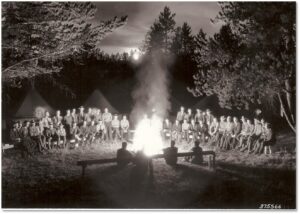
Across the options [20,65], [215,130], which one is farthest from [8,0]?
[215,130]

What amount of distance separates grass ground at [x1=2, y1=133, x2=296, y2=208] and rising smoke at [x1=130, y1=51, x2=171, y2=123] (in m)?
11.7

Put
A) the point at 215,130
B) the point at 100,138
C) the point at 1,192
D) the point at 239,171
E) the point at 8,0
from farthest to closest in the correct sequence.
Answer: the point at 100,138 → the point at 215,130 → the point at 239,171 → the point at 8,0 → the point at 1,192

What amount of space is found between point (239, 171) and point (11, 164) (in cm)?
724

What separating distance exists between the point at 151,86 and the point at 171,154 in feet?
47.3

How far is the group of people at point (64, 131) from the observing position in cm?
1258

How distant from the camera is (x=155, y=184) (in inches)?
378

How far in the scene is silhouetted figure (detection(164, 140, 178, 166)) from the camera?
10845 millimetres

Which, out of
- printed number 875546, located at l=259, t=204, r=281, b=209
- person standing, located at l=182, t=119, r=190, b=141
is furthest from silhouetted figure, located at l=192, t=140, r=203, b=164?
person standing, located at l=182, t=119, r=190, b=141

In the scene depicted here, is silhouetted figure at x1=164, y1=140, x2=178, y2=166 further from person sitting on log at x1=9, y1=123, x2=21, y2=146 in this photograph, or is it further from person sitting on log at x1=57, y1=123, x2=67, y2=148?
person sitting on log at x1=9, y1=123, x2=21, y2=146

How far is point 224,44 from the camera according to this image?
12.0 m

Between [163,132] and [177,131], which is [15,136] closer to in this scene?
[163,132]

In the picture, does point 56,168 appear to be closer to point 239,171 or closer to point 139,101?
point 239,171

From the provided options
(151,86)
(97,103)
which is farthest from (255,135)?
(151,86)

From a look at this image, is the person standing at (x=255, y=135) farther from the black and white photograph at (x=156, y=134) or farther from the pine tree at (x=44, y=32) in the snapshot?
the pine tree at (x=44, y=32)
